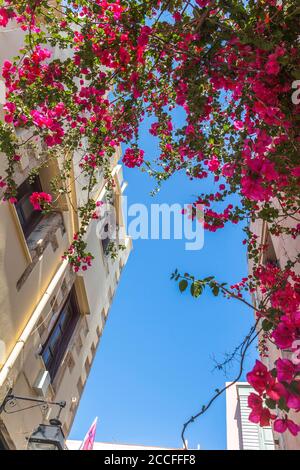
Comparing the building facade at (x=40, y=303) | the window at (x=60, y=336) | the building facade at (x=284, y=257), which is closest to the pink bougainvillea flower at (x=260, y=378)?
the building facade at (x=284, y=257)

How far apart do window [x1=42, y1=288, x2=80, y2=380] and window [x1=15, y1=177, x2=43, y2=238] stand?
2.36 m

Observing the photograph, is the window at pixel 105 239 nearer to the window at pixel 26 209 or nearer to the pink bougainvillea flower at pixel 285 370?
the window at pixel 26 209

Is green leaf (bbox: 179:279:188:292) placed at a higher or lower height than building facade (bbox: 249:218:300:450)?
lower

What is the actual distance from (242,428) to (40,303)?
52.1 ft

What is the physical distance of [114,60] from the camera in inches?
184

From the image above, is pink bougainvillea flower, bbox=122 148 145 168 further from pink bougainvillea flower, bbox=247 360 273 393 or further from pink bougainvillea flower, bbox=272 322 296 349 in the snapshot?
pink bougainvillea flower, bbox=247 360 273 393

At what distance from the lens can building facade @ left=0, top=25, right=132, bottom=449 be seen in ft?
19.9

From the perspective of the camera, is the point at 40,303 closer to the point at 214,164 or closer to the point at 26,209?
the point at 26,209

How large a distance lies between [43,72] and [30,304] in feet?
14.3

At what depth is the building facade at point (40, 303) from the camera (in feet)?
19.9

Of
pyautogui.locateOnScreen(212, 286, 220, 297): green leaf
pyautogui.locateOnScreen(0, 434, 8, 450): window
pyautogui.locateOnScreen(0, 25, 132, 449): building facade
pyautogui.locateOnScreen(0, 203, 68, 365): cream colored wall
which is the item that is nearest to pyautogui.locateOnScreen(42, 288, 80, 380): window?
pyautogui.locateOnScreen(0, 25, 132, 449): building facade

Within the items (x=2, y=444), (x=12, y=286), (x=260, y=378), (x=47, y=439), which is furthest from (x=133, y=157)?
(x=2, y=444)

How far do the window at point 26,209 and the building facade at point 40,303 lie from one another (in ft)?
0.06

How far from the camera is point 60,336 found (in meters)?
8.59
